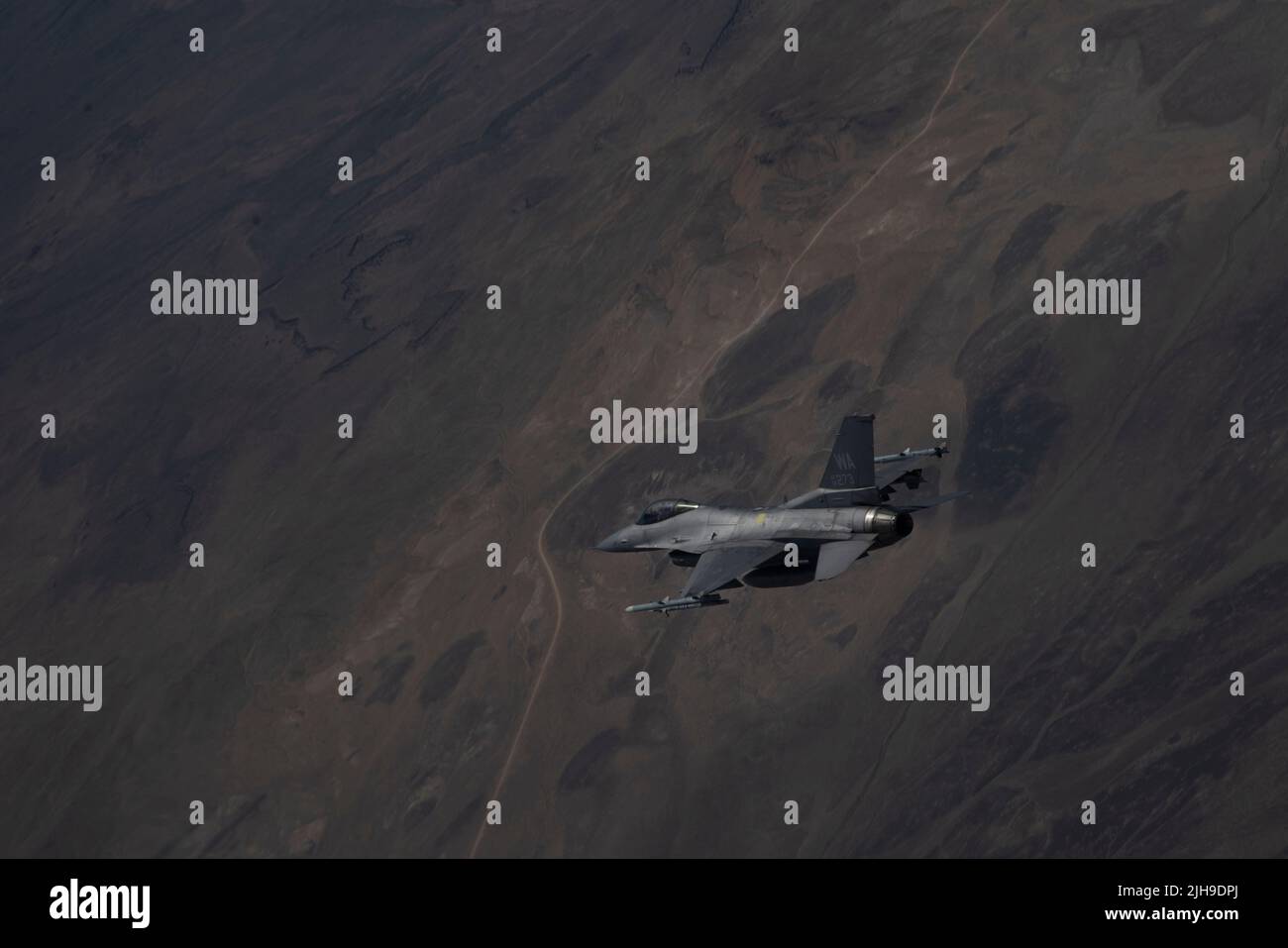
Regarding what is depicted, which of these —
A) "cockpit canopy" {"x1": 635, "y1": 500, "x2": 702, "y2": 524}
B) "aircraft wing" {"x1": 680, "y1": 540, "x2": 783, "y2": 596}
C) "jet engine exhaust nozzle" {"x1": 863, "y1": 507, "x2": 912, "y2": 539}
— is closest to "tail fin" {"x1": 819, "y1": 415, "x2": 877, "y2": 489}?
"jet engine exhaust nozzle" {"x1": 863, "y1": 507, "x2": 912, "y2": 539}

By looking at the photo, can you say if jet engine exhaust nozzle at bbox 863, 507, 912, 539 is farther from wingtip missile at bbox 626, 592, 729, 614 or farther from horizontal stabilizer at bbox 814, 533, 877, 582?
wingtip missile at bbox 626, 592, 729, 614

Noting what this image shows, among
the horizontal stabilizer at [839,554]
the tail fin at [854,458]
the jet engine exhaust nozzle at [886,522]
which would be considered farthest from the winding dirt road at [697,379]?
the jet engine exhaust nozzle at [886,522]

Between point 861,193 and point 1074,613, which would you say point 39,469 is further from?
point 1074,613

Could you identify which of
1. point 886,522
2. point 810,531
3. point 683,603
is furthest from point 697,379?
point 683,603

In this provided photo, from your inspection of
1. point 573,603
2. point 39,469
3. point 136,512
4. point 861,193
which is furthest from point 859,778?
point 39,469

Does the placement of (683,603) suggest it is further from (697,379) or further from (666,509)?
(697,379)

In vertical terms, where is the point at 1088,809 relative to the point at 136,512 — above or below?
below

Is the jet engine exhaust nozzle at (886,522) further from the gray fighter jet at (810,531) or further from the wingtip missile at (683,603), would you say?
the wingtip missile at (683,603)
